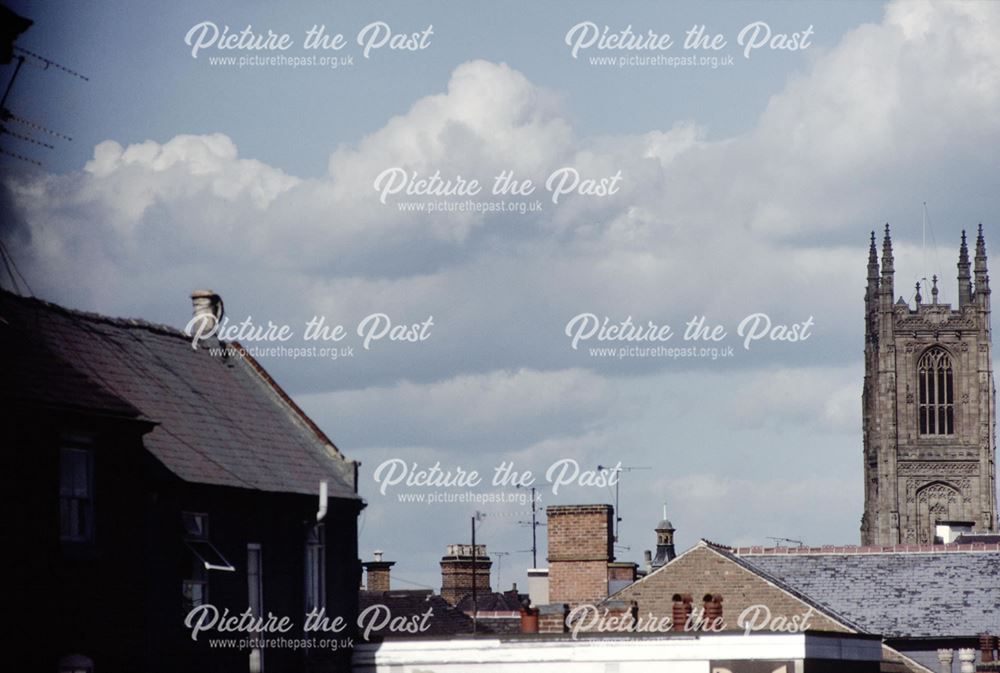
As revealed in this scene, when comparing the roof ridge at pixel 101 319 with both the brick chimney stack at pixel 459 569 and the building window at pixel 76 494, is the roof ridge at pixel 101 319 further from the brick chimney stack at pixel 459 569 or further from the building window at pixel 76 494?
the brick chimney stack at pixel 459 569

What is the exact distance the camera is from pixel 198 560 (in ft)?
130

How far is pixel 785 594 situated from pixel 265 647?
20.6 metres

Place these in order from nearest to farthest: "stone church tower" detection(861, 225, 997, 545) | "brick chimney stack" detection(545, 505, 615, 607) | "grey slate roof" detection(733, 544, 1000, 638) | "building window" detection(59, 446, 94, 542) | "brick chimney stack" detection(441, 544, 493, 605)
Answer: "building window" detection(59, 446, 94, 542)
"brick chimney stack" detection(545, 505, 615, 607)
"grey slate roof" detection(733, 544, 1000, 638)
"brick chimney stack" detection(441, 544, 493, 605)
"stone church tower" detection(861, 225, 997, 545)

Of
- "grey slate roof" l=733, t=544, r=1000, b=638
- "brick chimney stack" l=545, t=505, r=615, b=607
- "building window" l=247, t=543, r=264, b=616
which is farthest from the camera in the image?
"grey slate roof" l=733, t=544, r=1000, b=638

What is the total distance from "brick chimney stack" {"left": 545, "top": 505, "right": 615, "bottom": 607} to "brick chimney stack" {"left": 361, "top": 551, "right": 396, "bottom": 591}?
66.8 ft

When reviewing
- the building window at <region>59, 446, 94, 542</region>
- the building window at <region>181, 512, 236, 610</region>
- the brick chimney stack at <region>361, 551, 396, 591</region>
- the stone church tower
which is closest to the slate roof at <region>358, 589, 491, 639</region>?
the brick chimney stack at <region>361, 551, 396, 591</region>

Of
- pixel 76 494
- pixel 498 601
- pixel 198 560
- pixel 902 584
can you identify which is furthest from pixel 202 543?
pixel 498 601

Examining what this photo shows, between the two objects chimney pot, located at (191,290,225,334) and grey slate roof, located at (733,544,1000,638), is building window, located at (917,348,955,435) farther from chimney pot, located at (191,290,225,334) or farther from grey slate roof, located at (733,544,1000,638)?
chimney pot, located at (191,290,225,334)

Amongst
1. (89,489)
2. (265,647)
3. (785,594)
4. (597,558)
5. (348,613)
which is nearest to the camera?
(89,489)

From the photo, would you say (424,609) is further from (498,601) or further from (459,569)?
(498,601)

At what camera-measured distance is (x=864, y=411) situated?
178m

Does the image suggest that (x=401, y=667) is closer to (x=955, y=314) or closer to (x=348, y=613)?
(x=348, y=613)

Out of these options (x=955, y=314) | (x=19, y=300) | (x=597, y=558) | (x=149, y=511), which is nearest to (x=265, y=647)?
(x=149, y=511)

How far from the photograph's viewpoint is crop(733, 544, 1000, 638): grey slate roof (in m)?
68.2
